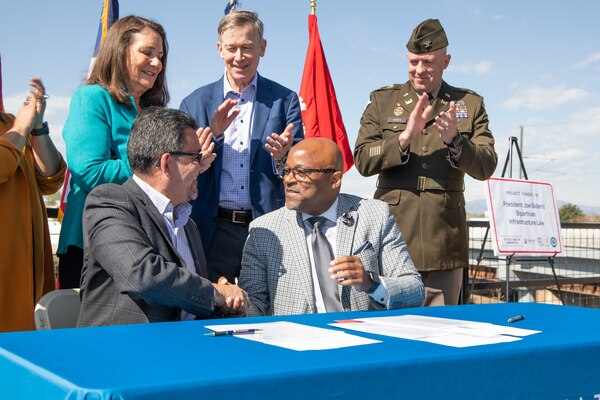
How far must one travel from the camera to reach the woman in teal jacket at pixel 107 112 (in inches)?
115

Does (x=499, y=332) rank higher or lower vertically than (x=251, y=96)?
lower

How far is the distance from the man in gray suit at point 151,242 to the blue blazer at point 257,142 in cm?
67

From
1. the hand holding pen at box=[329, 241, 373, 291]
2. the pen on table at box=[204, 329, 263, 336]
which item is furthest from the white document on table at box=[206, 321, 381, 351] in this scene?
the hand holding pen at box=[329, 241, 373, 291]

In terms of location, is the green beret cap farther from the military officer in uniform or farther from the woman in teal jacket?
the woman in teal jacket

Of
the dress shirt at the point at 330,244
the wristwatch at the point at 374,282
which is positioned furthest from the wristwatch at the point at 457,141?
the wristwatch at the point at 374,282

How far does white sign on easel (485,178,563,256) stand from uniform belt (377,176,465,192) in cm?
222

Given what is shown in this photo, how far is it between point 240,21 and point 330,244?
1289 mm

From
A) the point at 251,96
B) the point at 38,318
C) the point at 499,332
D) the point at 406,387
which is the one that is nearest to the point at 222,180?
the point at 251,96

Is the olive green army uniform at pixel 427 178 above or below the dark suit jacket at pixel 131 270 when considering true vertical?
above

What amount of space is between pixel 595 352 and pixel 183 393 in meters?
1.03

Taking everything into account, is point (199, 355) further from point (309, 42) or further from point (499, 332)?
point (309, 42)

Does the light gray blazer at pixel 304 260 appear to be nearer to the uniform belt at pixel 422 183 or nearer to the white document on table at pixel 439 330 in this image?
the white document on table at pixel 439 330

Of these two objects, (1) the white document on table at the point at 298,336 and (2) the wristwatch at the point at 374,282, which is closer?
(1) the white document on table at the point at 298,336

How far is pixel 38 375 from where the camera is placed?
1.31 m
